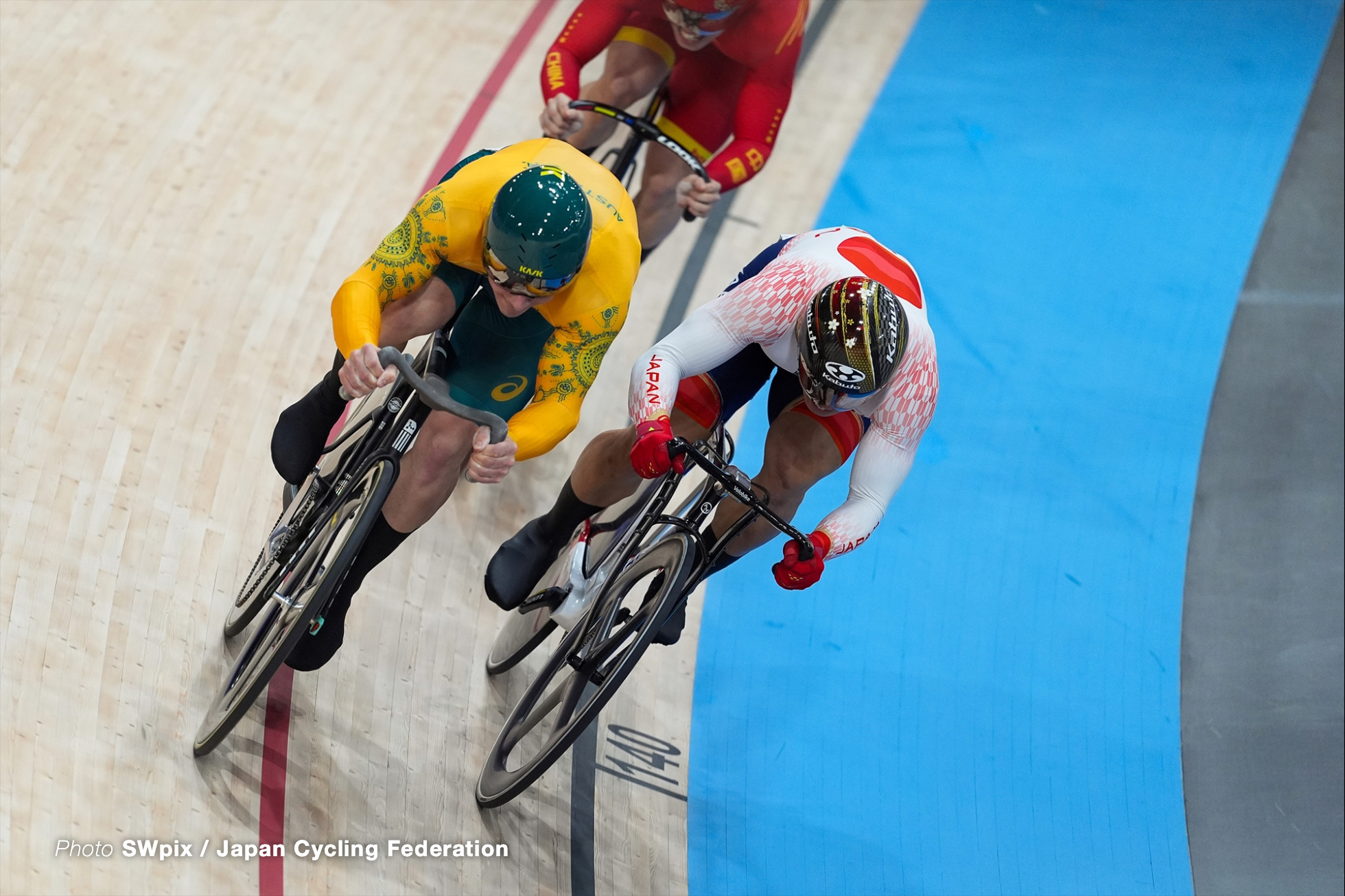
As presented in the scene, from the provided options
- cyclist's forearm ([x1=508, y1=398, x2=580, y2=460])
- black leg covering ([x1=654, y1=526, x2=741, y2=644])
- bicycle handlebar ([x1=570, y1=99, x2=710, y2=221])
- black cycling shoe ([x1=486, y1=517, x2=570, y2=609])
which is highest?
bicycle handlebar ([x1=570, y1=99, x2=710, y2=221])

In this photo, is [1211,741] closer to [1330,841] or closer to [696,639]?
[1330,841]

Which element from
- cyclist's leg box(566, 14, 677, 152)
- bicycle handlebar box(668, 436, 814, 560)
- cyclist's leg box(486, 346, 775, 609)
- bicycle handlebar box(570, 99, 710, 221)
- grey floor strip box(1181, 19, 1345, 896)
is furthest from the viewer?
cyclist's leg box(566, 14, 677, 152)

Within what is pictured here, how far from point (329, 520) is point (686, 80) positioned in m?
2.13

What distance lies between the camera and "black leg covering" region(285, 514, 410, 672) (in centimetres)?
279

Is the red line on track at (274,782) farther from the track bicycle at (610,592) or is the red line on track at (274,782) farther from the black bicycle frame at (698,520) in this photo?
the black bicycle frame at (698,520)

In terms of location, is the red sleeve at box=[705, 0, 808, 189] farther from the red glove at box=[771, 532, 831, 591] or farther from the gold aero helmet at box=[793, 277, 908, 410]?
the red glove at box=[771, 532, 831, 591]

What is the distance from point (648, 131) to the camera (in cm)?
352

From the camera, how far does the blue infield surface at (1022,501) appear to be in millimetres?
3689

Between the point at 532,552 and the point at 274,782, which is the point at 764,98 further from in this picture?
the point at 274,782

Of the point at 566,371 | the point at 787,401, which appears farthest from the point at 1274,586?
the point at 566,371

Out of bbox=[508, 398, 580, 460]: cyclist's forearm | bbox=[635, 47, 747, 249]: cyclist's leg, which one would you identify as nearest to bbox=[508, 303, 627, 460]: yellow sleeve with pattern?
bbox=[508, 398, 580, 460]: cyclist's forearm

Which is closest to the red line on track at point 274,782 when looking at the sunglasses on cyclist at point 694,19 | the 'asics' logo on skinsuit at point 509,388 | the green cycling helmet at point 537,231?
the 'asics' logo on skinsuit at point 509,388

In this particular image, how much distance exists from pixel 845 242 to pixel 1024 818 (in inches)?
78.7

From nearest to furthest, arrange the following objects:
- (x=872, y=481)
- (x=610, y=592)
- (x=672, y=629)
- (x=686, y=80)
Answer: (x=872, y=481) → (x=610, y=592) → (x=672, y=629) → (x=686, y=80)
